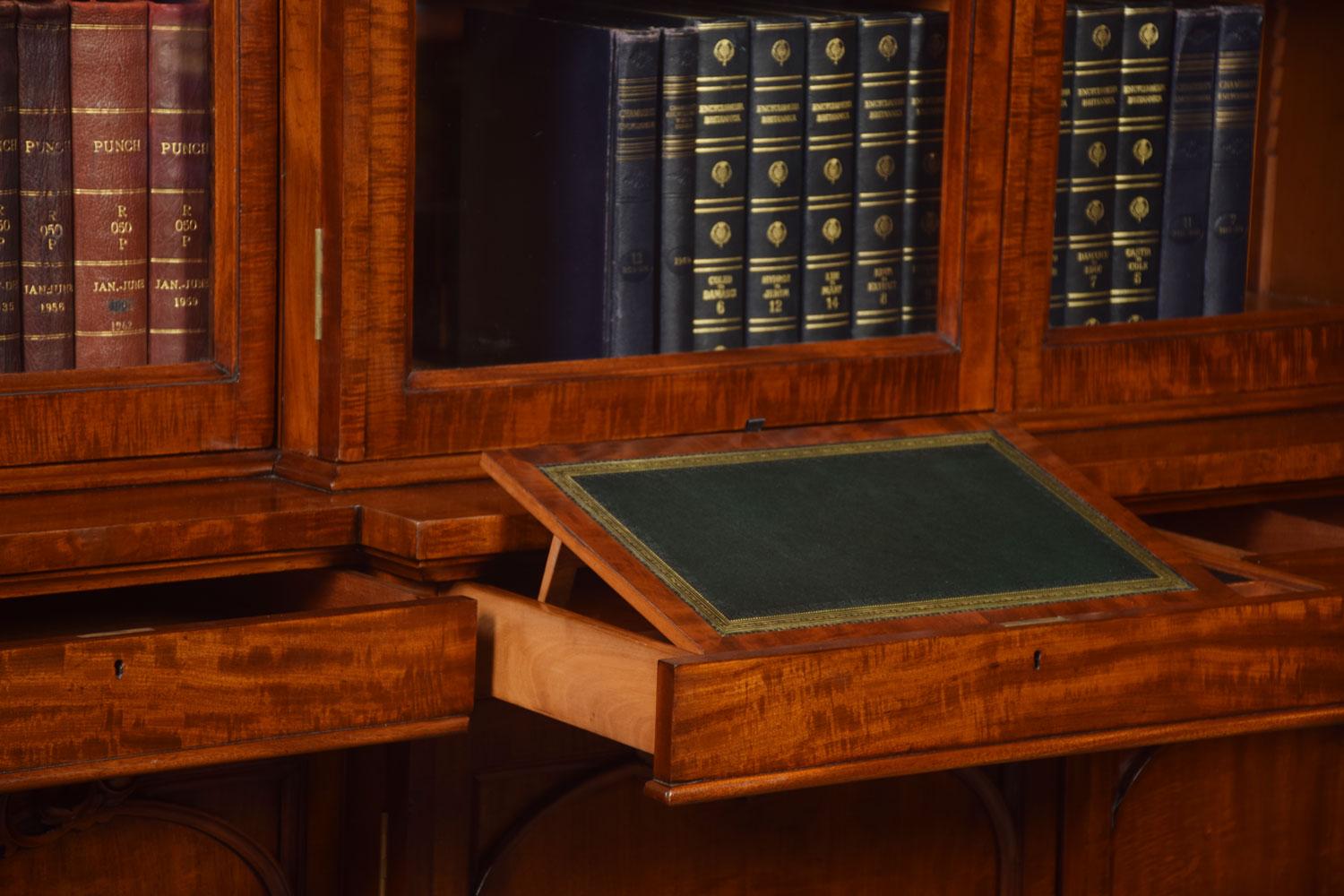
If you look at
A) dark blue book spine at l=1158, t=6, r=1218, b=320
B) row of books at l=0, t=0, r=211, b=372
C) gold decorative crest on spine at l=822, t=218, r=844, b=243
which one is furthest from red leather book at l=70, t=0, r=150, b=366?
dark blue book spine at l=1158, t=6, r=1218, b=320

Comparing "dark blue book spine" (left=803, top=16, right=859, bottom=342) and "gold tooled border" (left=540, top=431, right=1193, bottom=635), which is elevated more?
"dark blue book spine" (left=803, top=16, right=859, bottom=342)

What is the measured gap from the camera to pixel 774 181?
6.20 feet

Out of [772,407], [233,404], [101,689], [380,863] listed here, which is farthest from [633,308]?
[101,689]

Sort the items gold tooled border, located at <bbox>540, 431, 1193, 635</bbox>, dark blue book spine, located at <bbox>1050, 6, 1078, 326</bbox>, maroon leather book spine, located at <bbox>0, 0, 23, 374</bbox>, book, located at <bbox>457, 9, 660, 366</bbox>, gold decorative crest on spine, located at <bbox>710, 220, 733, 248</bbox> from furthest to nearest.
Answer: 1. dark blue book spine, located at <bbox>1050, 6, 1078, 326</bbox>
2. gold decorative crest on spine, located at <bbox>710, 220, 733, 248</bbox>
3. book, located at <bbox>457, 9, 660, 366</bbox>
4. maroon leather book spine, located at <bbox>0, 0, 23, 374</bbox>
5. gold tooled border, located at <bbox>540, 431, 1193, 635</bbox>

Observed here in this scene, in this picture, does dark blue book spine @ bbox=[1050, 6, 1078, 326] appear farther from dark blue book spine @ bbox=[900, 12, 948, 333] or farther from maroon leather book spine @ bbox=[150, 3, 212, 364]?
maroon leather book spine @ bbox=[150, 3, 212, 364]

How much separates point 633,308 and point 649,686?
495 mm

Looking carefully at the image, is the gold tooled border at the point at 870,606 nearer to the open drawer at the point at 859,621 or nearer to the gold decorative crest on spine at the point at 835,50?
the open drawer at the point at 859,621

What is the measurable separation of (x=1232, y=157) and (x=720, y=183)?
55 centimetres

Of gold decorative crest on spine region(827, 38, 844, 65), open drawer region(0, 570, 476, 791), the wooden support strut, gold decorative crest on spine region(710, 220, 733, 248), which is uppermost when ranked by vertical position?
gold decorative crest on spine region(827, 38, 844, 65)

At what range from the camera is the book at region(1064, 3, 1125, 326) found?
202 cm

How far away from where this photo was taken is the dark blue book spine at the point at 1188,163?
2.08 meters

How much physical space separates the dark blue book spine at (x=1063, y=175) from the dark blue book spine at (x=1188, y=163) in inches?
4.4

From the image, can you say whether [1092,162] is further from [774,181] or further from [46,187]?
[46,187]

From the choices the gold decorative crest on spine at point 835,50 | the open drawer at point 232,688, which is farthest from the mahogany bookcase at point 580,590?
the gold decorative crest on spine at point 835,50
